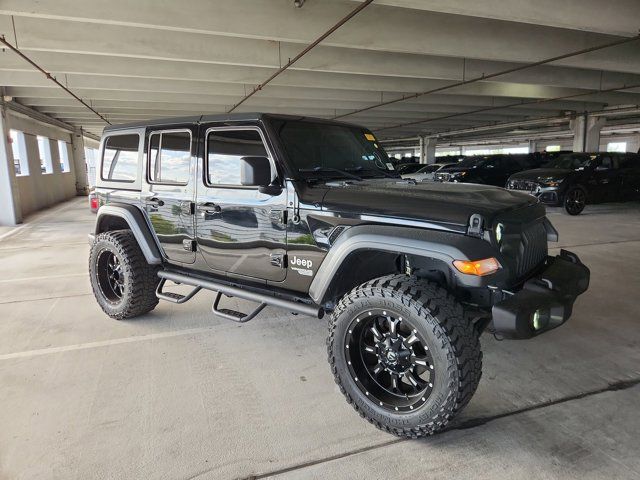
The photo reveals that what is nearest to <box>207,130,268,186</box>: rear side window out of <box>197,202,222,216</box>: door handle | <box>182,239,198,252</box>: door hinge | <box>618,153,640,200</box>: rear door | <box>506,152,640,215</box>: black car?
<box>197,202,222,216</box>: door handle

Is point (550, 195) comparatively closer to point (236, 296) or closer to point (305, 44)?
point (305, 44)

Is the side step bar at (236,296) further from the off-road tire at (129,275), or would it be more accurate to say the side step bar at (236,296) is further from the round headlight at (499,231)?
the round headlight at (499,231)

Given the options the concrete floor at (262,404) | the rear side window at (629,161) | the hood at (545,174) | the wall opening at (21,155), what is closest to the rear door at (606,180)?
the rear side window at (629,161)

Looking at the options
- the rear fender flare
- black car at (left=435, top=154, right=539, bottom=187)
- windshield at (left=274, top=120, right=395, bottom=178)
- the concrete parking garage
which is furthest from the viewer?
black car at (left=435, top=154, right=539, bottom=187)

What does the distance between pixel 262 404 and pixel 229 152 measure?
1.82 metres

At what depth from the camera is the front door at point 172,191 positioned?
356cm

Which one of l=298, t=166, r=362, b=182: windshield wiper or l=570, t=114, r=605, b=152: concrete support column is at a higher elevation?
l=570, t=114, r=605, b=152: concrete support column

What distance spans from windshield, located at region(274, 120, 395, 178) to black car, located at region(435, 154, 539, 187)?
1094cm

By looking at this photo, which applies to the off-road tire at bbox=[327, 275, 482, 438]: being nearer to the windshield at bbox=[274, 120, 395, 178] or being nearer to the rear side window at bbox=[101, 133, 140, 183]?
the windshield at bbox=[274, 120, 395, 178]

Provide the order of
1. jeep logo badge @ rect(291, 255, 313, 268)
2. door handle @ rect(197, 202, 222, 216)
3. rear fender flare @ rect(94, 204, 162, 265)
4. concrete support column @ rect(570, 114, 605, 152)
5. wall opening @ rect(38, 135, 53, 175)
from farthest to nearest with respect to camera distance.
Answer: concrete support column @ rect(570, 114, 605, 152) < wall opening @ rect(38, 135, 53, 175) < rear fender flare @ rect(94, 204, 162, 265) < door handle @ rect(197, 202, 222, 216) < jeep logo badge @ rect(291, 255, 313, 268)

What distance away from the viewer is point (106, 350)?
3.62 m

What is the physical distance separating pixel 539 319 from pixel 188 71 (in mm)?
9323

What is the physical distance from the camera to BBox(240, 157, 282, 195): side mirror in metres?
2.81

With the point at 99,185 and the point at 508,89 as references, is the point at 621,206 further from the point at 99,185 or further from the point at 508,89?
the point at 99,185
